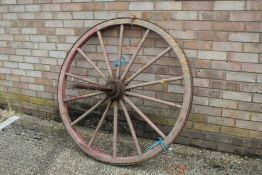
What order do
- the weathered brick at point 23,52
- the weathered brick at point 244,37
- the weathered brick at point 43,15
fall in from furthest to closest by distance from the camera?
the weathered brick at point 23,52
the weathered brick at point 43,15
the weathered brick at point 244,37

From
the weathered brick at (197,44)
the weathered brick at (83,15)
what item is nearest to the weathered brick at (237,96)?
the weathered brick at (197,44)

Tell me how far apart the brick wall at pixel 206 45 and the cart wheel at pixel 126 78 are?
0.59ft

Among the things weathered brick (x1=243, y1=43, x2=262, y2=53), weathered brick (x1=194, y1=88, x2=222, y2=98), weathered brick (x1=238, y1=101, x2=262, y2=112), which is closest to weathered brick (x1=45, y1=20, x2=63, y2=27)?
weathered brick (x1=194, y1=88, x2=222, y2=98)

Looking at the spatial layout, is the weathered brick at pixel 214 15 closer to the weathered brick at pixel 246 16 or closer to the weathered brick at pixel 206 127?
the weathered brick at pixel 246 16

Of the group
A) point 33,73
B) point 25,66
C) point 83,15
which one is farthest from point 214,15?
point 25,66

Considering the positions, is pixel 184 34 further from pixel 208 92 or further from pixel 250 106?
pixel 250 106

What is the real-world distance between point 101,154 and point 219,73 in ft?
4.87

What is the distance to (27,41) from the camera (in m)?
4.48

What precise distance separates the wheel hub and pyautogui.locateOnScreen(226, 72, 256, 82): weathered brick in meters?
1.09

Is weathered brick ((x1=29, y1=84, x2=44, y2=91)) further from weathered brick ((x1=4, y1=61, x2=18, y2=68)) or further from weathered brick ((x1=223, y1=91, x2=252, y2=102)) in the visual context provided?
weathered brick ((x1=223, y1=91, x2=252, y2=102))

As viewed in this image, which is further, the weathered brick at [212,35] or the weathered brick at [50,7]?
the weathered brick at [50,7]

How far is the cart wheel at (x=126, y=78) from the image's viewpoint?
11.1 ft

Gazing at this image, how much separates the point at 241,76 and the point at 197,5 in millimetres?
825

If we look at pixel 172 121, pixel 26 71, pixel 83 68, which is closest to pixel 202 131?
pixel 172 121
